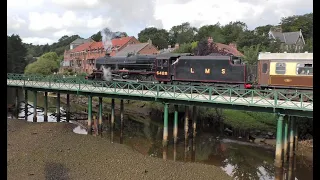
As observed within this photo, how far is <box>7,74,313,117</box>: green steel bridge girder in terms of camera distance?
51.9 ft

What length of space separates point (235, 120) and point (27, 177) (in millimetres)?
17564

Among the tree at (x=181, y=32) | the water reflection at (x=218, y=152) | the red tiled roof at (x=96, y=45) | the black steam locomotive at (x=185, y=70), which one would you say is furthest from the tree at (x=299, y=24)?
the water reflection at (x=218, y=152)

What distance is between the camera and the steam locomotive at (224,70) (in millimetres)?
18531

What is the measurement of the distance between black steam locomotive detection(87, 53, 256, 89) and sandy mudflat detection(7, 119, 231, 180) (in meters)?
7.37

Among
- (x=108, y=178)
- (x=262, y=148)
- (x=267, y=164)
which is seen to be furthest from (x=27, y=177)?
(x=262, y=148)

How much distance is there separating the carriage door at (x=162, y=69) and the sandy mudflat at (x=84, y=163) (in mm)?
7566

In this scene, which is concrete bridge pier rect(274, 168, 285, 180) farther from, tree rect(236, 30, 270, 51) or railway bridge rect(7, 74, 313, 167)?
tree rect(236, 30, 270, 51)

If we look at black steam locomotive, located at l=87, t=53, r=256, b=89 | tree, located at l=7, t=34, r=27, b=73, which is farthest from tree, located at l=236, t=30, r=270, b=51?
tree, located at l=7, t=34, r=27, b=73

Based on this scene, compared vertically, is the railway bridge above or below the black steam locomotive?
below

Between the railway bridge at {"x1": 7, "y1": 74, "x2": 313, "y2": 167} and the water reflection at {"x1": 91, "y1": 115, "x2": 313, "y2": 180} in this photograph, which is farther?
the water reflection at {"x1": 91, "y1": 115, "x2": 313, "y2": 180}

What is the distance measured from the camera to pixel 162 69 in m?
24.0

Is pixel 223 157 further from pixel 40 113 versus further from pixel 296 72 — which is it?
pixel 40 113

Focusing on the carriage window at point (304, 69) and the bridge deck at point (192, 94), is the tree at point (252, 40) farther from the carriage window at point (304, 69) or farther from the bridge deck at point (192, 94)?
the carriage window at point (304, 69)

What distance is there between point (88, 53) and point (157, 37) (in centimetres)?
2944
